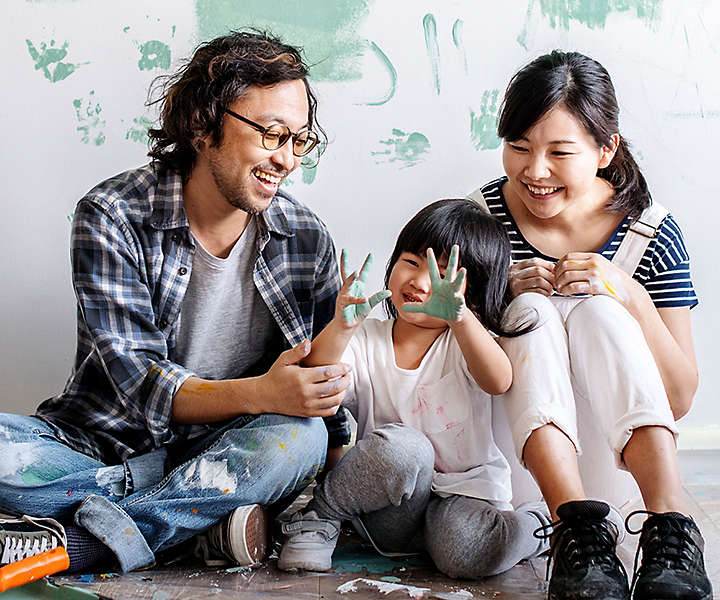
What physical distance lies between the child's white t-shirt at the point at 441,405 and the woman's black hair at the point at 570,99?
38 cm

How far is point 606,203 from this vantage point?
5.40 feet

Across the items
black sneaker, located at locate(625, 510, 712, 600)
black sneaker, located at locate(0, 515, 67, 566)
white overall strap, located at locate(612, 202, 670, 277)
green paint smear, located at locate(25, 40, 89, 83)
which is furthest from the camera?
green paint smear, located at locate(25, 40, 89, 83)

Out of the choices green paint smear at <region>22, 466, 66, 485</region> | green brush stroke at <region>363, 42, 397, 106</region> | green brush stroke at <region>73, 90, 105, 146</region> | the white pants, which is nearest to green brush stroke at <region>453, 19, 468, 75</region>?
green brush stroke at <region>363, 42, 397, 106</region>

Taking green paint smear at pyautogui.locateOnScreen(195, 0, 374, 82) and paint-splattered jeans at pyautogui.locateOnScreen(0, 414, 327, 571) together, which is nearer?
paint-splattered jeans at pyautogui.locateOnScreen(0, 414, 327, 571)

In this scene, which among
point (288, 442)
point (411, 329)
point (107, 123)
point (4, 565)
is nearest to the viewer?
point (4, 565)

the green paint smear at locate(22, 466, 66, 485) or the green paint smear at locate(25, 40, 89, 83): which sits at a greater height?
the green paint smear at locate(25, 40, 89, 83)

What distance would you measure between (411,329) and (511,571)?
415mm

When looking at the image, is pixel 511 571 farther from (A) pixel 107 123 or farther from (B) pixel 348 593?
(A) pixel 107 123

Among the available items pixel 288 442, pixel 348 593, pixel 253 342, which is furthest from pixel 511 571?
pixel 253 342

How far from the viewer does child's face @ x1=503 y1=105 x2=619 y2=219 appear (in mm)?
1528

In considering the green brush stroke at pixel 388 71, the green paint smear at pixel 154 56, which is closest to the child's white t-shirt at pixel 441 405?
the green brush stroke at pixel 388 71

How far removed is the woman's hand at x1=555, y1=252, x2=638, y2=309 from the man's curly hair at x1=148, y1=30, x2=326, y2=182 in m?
0.50

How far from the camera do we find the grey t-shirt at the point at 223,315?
158cm

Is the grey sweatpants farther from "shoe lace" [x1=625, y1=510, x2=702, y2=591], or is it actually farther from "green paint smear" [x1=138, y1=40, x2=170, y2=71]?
"green paint smear" [x1=138, y1=40, x2=170, y2=71]
